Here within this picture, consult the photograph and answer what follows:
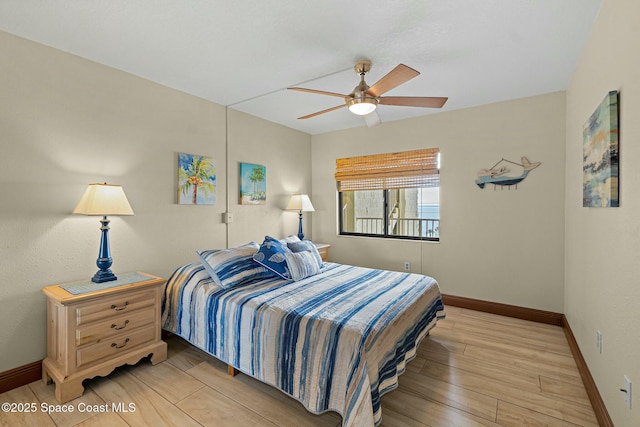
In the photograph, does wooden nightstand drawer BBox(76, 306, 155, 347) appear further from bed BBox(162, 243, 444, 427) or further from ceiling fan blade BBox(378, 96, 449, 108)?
ceiling fan blade BBox(378, 96, 449, 108)

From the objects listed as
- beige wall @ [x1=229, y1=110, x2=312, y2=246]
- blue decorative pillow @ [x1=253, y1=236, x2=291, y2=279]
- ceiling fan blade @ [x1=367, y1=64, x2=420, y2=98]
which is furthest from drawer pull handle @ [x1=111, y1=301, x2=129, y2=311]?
ceiling fan blade @ [x1=367, y1=64, x2=420, y2=98]

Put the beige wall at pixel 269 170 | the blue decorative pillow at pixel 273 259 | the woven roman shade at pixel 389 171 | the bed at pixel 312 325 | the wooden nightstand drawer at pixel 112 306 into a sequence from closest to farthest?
the bed at pixel 312 325, the wooden nightstand drawer at pixel 112 306, the blue decorative pillow at pixel 273 259, the beige wall at pixel 269 170, the woven roman shade at pixel 389 171

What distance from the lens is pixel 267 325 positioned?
201cm

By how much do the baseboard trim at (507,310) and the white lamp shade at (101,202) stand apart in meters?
Result: 3.75

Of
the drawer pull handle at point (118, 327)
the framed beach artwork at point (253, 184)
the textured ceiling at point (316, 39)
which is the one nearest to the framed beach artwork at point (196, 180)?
the framed beach artwork at point (253, 184)

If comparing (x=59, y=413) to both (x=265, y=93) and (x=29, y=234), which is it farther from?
(x=265, y=93)

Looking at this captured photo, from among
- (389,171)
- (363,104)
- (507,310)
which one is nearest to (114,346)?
(363,104)

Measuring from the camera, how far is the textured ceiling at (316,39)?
185 centimetres

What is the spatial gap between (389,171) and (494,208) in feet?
4.67

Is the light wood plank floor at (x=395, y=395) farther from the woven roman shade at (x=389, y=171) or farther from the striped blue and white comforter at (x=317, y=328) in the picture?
the woven roman shade at (x=389, y=171)

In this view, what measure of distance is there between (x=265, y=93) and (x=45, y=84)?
1.83 meters

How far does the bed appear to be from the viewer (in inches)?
66.5

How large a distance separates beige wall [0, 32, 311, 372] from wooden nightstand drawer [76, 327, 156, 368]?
52 cm

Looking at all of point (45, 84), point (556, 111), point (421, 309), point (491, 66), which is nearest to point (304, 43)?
point (491, 66)
